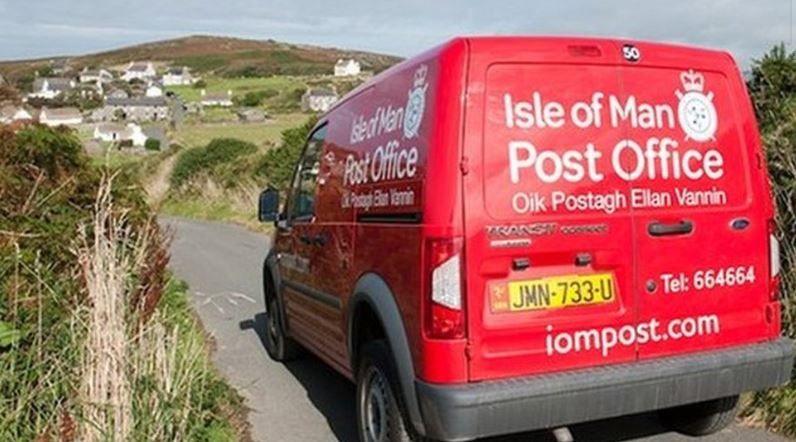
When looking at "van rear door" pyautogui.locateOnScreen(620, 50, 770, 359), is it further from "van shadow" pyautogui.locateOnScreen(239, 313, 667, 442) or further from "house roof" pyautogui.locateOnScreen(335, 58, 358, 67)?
"house roof" pyautogui.locateOnScreen(335, 58, 358, 67)

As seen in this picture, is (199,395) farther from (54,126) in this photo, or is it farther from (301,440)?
(54,126)

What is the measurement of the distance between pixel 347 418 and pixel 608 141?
2.94 m

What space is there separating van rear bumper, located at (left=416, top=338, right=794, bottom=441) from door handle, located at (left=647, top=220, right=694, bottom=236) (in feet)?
2.10

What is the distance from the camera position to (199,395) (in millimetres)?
5020

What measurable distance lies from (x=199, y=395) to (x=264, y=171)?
21.1 metres

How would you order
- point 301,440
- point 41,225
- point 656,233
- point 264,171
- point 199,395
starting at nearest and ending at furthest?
1. point 656,233
2. point 199,395
3. point 301,440
4. point 41,225
5. point 264,171

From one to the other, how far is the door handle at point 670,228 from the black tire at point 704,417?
1213mm

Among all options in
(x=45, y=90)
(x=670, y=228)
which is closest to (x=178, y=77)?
(x=45, y=90)

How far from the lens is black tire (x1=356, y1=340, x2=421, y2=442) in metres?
4.14

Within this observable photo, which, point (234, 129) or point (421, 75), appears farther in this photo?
point (234, 129)

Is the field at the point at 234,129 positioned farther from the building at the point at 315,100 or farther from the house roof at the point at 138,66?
the house roof at the point at 138,66

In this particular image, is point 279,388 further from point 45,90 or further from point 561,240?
point 45,90

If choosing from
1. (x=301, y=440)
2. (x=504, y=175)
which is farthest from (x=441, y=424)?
(x=301, y=440)

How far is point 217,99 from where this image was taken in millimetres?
82688
